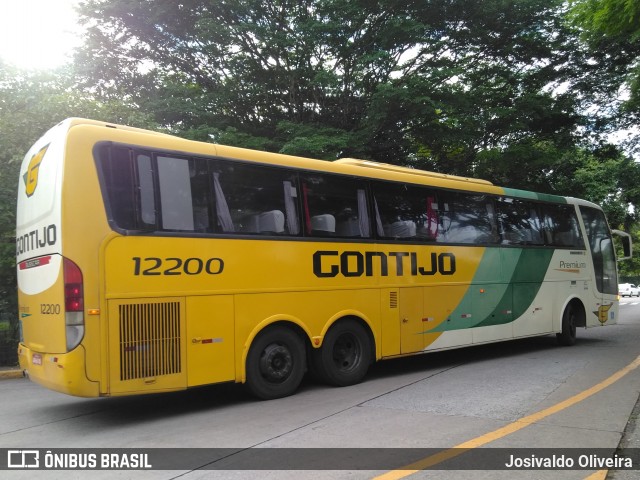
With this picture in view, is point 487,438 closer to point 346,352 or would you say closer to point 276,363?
point 276,363

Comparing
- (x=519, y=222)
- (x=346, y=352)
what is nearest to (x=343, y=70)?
(x=519, y=222)

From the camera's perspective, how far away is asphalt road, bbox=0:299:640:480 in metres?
4.61

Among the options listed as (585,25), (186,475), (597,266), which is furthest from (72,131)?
(597,266)

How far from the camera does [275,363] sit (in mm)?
7273

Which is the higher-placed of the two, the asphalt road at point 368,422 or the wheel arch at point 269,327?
the wheel arch at point 269,327

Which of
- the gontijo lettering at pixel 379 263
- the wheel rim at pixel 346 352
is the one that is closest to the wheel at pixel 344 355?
the wheel rim at pixel 346 352

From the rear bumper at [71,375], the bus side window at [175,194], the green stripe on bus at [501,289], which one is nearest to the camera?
the rear bumper at [71,375]

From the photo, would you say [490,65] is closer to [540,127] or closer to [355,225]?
[540,127]

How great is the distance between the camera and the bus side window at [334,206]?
25.7ft

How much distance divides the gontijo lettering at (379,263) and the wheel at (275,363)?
1.10 metres

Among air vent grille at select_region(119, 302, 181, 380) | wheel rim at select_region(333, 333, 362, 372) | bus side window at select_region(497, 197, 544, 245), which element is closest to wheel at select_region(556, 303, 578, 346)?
bus side window at select_region(497, 197, 544, 245)

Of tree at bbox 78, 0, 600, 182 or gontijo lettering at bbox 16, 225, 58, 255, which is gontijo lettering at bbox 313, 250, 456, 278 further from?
tree at bbox 78, 0, 600, 182

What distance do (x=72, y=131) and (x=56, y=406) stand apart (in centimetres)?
399

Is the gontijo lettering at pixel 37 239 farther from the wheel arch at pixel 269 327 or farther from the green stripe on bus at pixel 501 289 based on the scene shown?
the green stripe on bus at pixel 501 289
